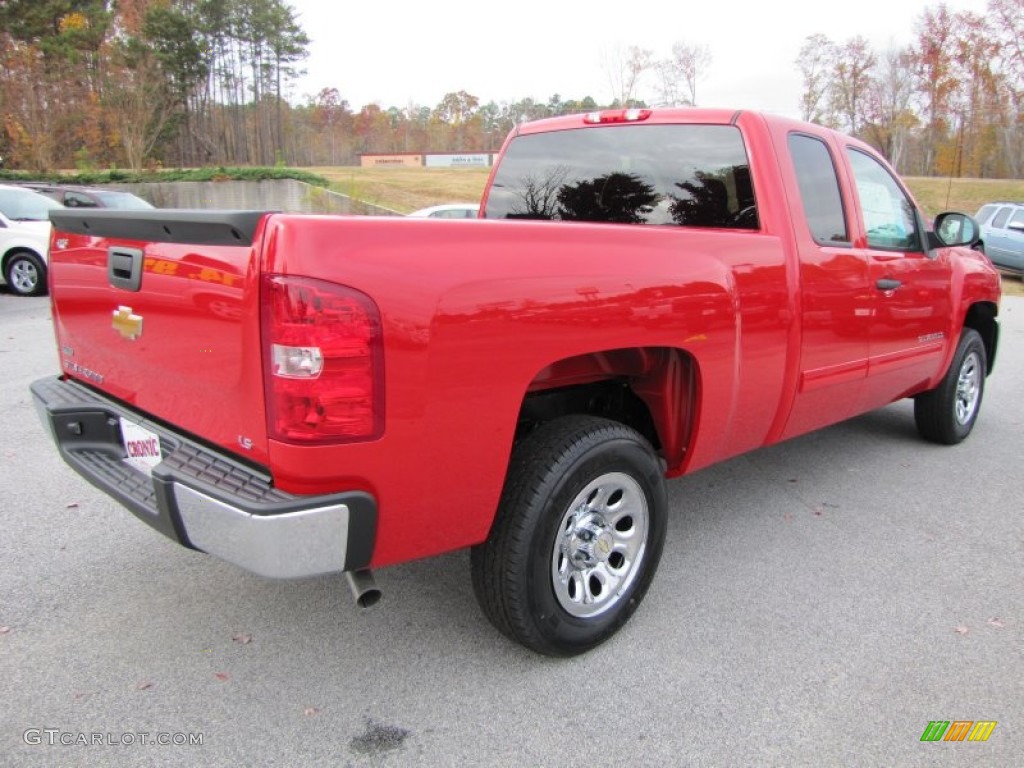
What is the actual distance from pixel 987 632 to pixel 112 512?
4.07 meters

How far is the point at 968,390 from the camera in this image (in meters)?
5.22

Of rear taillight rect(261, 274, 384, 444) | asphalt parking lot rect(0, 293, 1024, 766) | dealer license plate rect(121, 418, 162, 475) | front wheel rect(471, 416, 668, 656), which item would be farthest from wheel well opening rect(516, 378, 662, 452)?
dealer license plate rect(121, 418, 162, 475)

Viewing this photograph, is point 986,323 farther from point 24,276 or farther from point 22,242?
point 24,276

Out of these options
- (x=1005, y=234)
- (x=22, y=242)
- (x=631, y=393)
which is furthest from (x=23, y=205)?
(x=1005, y=234)

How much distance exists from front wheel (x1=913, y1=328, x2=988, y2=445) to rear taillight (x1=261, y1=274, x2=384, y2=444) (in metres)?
4.45

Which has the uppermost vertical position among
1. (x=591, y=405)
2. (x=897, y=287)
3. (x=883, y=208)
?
(x=883, y=208)

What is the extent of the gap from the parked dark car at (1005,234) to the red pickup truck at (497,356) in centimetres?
1637

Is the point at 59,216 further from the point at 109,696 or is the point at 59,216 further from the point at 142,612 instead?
the point at 109,696

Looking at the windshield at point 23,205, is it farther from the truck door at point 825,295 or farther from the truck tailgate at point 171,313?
the truck door at point 825,295

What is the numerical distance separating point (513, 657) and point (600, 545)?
20.4 inches

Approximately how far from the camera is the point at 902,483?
14.6 feet

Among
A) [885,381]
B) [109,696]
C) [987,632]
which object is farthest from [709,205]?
[109,696]

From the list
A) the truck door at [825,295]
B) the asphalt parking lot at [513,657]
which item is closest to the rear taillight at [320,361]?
the asphalt parking lot at [513,657]

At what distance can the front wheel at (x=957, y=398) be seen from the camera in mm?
4910
